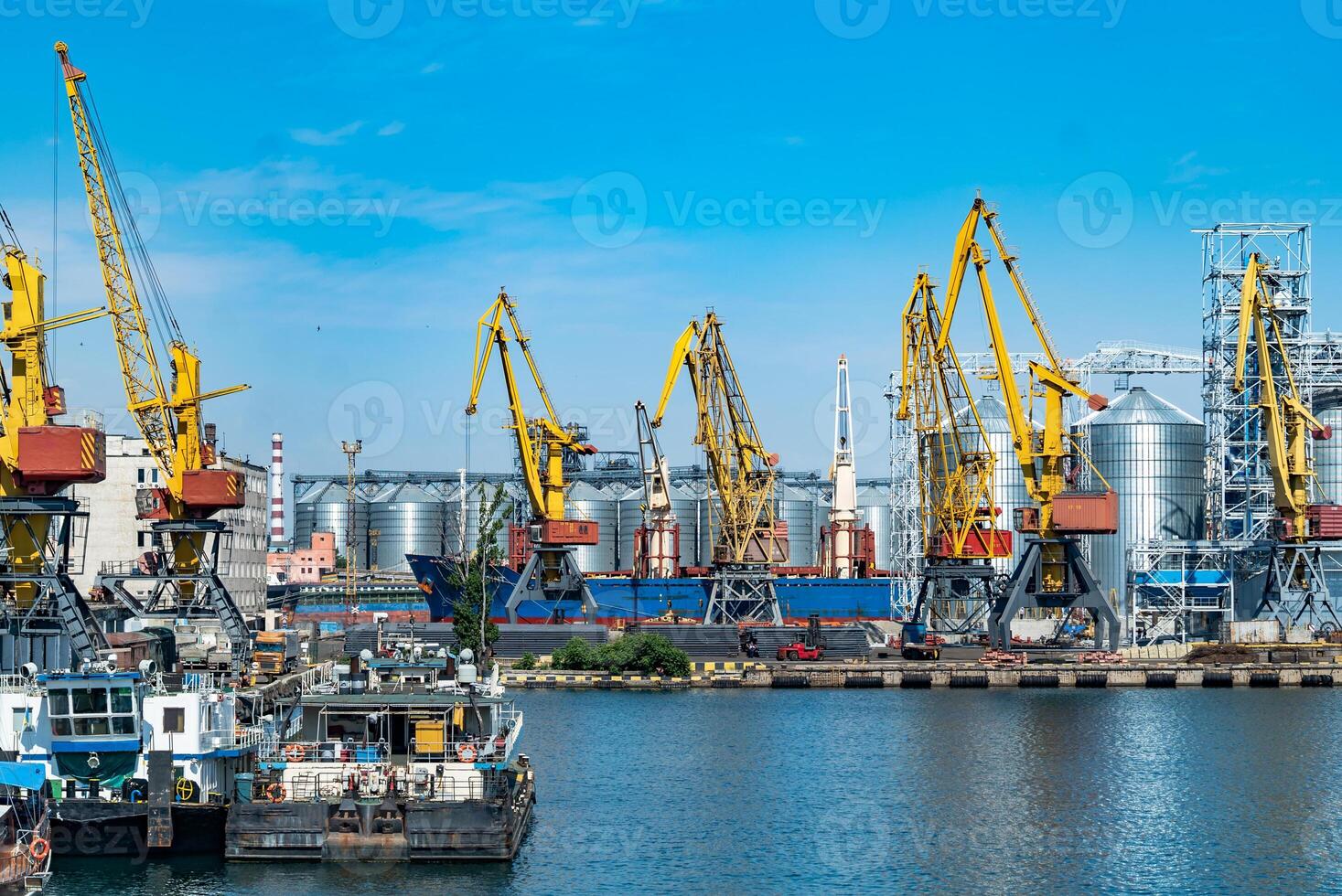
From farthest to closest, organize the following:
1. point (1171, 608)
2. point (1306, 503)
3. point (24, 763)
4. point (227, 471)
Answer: point (1171, 608) < point (1306, 503) < point (227, 471) < point (24, 763)

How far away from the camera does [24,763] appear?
39.3 m

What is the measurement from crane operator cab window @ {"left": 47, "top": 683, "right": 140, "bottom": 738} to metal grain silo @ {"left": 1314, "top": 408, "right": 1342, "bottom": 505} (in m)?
110

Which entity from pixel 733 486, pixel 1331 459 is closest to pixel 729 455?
pixel 733 486

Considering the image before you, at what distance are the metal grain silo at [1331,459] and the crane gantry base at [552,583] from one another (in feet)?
196

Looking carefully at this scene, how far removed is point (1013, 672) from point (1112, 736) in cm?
2631

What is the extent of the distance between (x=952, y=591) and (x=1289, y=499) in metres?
24.8

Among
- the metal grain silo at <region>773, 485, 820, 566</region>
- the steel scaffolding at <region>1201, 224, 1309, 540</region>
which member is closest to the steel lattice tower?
the steel scaffolding at <region>1201, 224, 1309, 540</region>

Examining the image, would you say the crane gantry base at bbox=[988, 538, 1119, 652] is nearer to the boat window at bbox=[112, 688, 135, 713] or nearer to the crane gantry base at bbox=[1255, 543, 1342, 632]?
the crane gantry base at bbox=[1255, 543, 1342, 632]

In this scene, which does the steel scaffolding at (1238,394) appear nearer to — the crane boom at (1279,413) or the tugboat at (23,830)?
the crane boom at (1279,413)

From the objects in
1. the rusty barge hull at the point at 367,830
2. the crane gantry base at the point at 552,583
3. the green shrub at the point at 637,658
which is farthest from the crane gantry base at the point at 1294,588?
the rusty barge hull at the point at 367,830

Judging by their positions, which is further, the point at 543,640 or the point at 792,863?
the point at 543,640

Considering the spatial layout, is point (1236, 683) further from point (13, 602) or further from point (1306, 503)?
point (13, 602)

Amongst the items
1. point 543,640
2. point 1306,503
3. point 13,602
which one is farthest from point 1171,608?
point 13,602

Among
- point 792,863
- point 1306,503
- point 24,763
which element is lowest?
Result: point 792,863
